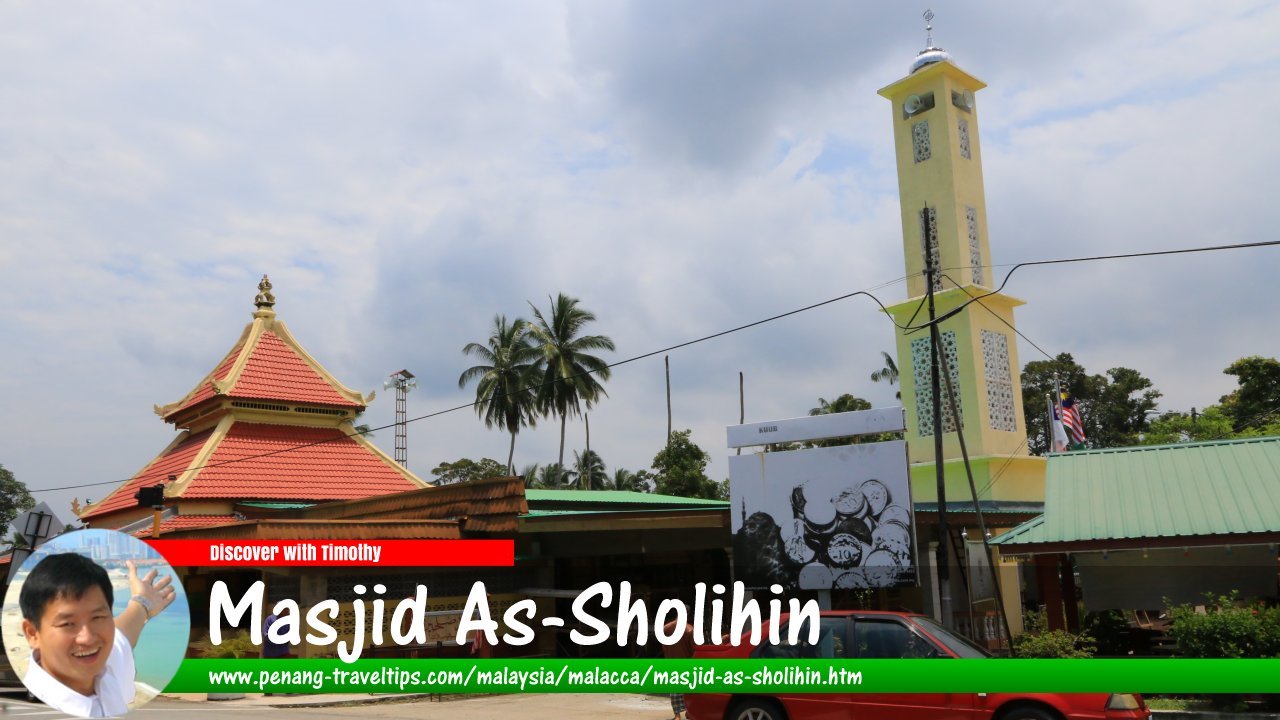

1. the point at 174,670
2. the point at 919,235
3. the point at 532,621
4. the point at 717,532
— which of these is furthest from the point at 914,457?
the point at 174,670

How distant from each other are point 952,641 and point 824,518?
919cm

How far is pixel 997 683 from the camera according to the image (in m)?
9.93

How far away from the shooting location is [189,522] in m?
27.0

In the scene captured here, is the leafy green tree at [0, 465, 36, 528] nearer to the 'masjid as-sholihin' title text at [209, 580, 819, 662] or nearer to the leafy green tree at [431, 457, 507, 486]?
the leafy green tree at [431, 457, 507, 486]

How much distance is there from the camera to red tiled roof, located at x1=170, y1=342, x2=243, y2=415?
104ft

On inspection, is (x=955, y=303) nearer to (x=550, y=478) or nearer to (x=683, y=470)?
(x=683, y=470)

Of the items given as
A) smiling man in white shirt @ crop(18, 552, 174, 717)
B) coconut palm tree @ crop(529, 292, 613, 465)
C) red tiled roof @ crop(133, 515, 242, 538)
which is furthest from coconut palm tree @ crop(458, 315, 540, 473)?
smiling man in white shirt @ crop(18, 552, 174, 717)

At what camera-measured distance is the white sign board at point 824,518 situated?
19312 mm

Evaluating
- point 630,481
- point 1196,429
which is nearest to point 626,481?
point 630,481

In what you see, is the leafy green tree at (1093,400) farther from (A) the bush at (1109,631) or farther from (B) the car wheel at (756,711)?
(B) the car wheel at (756,711)

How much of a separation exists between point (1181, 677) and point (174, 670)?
35.8 ft

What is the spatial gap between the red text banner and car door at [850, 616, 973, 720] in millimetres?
13116

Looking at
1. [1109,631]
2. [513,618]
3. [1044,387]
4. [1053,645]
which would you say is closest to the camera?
[1053,645]

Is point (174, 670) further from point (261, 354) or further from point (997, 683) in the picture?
point (261, 354)
